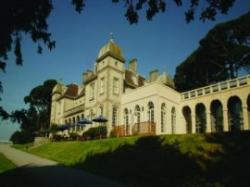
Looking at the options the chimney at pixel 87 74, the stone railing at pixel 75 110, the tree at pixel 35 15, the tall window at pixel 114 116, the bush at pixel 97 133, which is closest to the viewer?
the tree at pixel 35 15

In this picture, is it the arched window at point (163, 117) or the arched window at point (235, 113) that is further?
the arched window at point (163, 117)

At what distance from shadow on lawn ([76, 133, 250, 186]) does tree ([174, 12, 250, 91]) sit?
26720 millimetres

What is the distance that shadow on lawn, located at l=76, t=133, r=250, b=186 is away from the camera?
9.91m

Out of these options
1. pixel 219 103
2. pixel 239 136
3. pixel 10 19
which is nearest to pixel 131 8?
pixel 10 19

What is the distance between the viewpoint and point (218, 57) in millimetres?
40312

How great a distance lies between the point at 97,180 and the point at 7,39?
317 inches

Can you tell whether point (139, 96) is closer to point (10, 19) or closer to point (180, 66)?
point (180, 66)

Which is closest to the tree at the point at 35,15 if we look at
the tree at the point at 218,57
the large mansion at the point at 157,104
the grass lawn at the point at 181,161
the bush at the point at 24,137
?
the grass lawn at the point at 181,161

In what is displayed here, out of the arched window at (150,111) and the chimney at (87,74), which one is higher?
the chimney at (87,74)

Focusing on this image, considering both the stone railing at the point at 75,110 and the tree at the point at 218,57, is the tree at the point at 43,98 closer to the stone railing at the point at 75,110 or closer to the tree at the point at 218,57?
the stone railing at the point at 75,110

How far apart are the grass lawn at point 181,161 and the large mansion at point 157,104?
31.9ft

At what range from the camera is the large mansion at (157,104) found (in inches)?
1080

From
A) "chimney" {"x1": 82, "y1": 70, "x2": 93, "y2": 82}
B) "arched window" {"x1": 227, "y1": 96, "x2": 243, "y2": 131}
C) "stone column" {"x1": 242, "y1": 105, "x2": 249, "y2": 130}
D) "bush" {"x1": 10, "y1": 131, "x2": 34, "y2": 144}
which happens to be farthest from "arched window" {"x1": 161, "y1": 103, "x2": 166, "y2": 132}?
"bush" {"x1": 10, "y1": 131, "x2": 34, "y2": 144}

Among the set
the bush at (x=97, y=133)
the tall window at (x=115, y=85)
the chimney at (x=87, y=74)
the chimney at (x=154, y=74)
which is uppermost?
the chimney at (x=87, y=74)
